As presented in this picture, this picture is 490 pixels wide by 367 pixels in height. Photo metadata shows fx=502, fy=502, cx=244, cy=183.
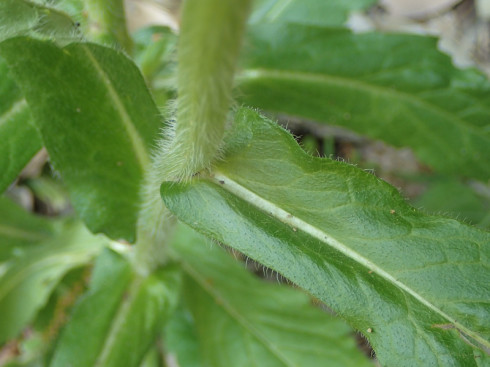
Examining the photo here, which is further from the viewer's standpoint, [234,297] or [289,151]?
[234,297]

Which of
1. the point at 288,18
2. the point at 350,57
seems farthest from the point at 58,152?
the point at 288,18

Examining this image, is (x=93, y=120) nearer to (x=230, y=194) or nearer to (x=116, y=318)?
(x=230, y=194)

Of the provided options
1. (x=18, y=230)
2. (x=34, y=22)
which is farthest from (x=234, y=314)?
(x=34, y=22)

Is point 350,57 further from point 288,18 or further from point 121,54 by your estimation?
point 121,54

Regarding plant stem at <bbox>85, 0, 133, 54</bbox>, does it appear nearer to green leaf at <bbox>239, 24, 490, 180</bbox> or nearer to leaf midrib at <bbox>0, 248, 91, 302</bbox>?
green leaf at <bbox>239, 24, 490, 180</bbox>

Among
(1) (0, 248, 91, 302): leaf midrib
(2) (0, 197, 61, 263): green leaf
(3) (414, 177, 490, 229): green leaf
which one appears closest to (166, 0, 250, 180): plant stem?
(1) (0, 248, 91, 302): leaf midrib

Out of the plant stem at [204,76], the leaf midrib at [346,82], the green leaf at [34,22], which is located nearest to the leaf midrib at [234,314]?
the leaf midrib at [346,82]

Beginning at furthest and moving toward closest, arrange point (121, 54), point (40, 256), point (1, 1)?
point (40, 256)
point (121, 54)
point (1, 1)
